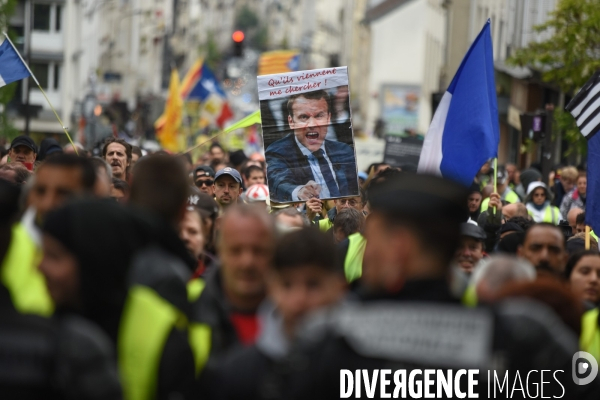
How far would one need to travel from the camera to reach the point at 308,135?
11250mm

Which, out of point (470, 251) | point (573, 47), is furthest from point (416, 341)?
point (573, 47)

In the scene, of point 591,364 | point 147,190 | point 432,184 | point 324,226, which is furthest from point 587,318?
point 324,226

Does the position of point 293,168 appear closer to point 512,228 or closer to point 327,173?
point 327,173

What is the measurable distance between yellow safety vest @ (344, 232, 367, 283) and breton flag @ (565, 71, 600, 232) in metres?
2.91

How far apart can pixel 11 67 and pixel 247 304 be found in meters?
10.2

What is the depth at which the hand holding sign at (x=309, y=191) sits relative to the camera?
1123 centimetres

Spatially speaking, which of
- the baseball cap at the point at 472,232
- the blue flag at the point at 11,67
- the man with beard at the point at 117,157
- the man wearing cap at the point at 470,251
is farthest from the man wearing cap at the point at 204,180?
the man wearing cap at the point at 470,251

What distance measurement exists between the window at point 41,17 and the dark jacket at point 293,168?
49.9m

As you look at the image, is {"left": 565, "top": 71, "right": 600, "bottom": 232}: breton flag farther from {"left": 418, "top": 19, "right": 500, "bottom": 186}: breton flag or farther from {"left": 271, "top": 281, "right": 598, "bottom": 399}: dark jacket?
{"left": 271, "top": 281, "right": 598, "bottom": 399}: dark jacket

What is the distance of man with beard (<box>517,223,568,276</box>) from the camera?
6672mm

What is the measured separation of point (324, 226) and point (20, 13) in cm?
4704

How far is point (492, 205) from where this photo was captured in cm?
1188

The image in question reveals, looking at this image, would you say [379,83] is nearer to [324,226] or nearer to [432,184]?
[324,226]

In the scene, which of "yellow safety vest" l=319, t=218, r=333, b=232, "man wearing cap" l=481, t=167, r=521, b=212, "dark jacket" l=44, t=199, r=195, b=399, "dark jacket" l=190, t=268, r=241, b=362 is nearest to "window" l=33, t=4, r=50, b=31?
"man wearing cap" l=481, t=167, r=521, b=212
